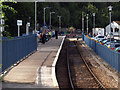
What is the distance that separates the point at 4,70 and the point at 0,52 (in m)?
1.63

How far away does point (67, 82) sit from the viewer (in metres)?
17.4

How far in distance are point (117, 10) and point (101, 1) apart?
10.7 m

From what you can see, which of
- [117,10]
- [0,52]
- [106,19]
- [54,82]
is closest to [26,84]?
[54,82]

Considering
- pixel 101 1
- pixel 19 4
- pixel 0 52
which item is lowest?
pixel 0 52

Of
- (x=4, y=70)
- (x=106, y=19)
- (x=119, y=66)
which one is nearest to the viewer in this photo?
(x=4, y=70)

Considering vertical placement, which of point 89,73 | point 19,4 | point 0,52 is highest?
point 19,4

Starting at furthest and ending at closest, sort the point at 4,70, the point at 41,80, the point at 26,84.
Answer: the point at 4,70 < the point at 41,80 < the point at 26,84

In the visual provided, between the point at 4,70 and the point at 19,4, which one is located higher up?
the point at 19,4

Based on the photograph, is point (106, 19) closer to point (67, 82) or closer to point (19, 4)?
point (19, 4)

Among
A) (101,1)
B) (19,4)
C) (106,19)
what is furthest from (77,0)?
(19,4)

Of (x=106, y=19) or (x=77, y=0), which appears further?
(x=77, y=0)

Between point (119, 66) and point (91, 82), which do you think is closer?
point (91, 82)

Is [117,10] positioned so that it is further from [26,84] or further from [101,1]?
[26,84]

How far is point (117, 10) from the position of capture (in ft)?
487
